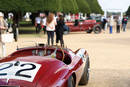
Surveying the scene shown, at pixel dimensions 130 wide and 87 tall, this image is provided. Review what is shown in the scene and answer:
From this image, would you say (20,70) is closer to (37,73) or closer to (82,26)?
(37,73)

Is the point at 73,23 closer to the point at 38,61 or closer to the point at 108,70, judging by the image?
the point at 108,70

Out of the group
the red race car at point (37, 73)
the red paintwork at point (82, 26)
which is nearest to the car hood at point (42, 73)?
the red race car at point (37, 73)

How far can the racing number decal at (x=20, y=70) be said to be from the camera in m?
4.04

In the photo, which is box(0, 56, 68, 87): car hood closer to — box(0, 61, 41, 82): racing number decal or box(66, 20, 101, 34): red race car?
box(0, 61, 41, 82): racing number decal

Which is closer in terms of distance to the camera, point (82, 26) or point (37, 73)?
point (37, 73)

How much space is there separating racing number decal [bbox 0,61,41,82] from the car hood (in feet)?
0.06


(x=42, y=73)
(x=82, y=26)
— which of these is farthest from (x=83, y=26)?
(x=42, y=73)

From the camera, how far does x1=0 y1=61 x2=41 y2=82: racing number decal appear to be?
13.3ft

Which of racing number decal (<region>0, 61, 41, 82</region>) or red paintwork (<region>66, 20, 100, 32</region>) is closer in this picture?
racing number decal (<region>0, 61, 41, 82</region>)

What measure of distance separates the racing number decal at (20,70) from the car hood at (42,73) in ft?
0.06

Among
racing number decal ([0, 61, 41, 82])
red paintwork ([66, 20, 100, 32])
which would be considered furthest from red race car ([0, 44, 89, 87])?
red paintwork ([66, 20, 100, 32])

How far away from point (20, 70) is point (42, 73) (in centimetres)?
35

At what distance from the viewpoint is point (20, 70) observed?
4.20 metres

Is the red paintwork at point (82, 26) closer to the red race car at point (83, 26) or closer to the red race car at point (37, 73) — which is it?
the red race car at point (83, 26)
